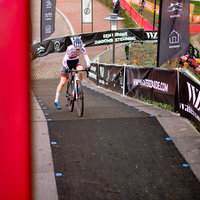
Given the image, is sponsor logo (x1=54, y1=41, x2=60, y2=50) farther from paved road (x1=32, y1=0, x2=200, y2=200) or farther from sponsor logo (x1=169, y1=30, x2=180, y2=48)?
sponsor logo (x1=169, y1=30, x2=180, y2=48)

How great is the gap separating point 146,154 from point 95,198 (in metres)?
1.62

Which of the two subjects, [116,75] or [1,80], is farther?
[116,75]

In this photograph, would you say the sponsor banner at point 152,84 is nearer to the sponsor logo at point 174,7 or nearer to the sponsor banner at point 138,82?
the sponsor banner at point 138,82

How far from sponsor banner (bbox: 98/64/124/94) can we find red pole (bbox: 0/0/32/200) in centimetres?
1052

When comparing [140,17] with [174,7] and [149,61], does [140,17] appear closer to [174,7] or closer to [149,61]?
[149,61]

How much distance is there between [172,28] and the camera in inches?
306

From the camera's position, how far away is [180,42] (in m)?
8.01

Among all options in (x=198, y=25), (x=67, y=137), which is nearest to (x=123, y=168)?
(x=67, y=137)

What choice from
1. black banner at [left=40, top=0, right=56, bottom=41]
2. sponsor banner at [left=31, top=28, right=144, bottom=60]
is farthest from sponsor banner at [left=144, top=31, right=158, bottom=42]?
black banner at [left=40, top=0, right=56, bottom=41]

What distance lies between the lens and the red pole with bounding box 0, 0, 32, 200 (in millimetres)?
1010

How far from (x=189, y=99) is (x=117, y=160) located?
241 cm

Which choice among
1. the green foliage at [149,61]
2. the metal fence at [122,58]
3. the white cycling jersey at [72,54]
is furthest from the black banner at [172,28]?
the green foliage at [149,61]

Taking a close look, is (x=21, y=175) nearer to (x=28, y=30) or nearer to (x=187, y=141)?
(x=28, y=30)

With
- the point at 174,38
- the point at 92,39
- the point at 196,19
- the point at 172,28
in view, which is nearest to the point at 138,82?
the point at 174,38
